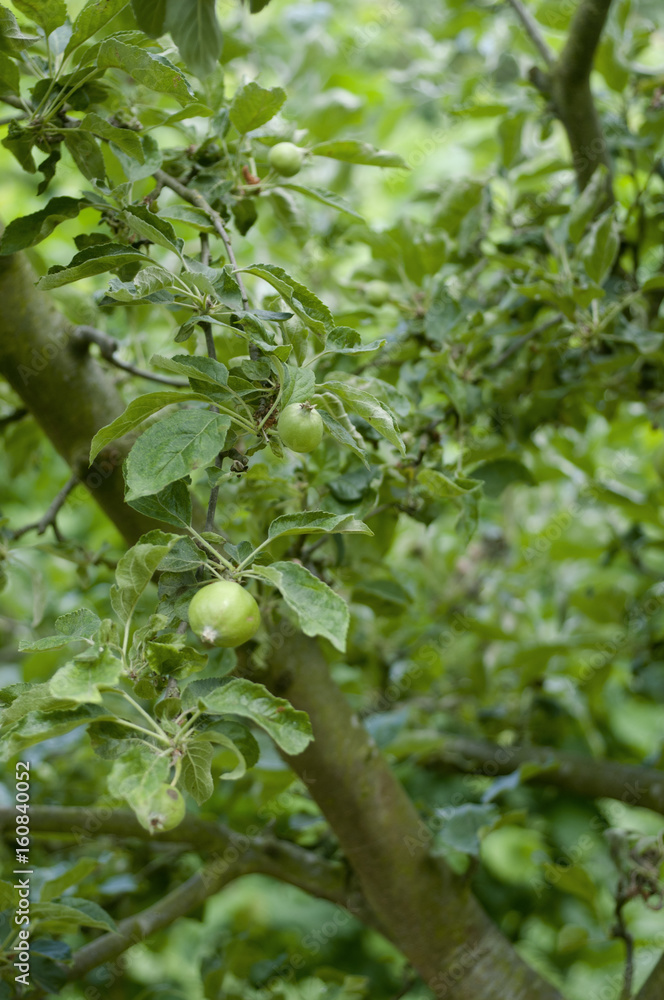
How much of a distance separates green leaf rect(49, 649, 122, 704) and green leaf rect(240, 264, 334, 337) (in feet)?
0.88

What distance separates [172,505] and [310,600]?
0.15 metres

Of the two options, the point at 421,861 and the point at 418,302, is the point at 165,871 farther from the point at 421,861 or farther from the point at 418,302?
the point at 418,302

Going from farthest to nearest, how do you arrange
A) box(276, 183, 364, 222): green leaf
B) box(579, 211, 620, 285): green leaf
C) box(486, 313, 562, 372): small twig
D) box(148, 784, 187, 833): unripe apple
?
1. box(486, 313, 562, 372): small twig
2. box(579, 211, 620, 285): green leaf
3. box(276, 183, 364, 222): green leaf
4. box(148, 784, 187, 833): unripe apple

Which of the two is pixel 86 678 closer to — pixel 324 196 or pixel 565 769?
pixel 324 196

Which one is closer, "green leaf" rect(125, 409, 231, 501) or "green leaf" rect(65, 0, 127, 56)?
"green leaf" rect(125, 409, 231, 501)

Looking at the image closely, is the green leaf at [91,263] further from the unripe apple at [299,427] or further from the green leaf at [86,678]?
the green leaf at [86,678]

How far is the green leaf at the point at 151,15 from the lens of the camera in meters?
0.72

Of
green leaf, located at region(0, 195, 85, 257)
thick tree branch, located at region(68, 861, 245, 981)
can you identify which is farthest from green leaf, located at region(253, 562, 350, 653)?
thick tree branch, located at region(68, 861, 245, 981)

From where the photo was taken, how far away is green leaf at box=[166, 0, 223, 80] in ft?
2.32

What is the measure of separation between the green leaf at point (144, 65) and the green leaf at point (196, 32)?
0.09m

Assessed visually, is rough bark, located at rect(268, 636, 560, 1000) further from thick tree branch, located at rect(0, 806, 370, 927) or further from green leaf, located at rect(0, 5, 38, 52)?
green leaf, located at rect(0, 5, 38, 52)

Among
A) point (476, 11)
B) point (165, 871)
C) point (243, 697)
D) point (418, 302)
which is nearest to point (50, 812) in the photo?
point (165, 871)

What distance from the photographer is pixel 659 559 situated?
1.74m

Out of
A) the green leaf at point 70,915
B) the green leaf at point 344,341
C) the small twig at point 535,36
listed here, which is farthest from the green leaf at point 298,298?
the small twig at point 535,36
